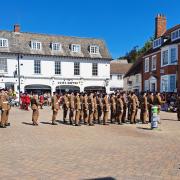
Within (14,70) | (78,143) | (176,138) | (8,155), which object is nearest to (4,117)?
(78,143)

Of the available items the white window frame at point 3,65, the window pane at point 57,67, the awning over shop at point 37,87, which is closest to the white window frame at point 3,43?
the white window frame at point 3,65

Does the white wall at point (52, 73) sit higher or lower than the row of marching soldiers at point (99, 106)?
higher

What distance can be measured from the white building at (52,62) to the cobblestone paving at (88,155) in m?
28.7

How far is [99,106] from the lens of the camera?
18531 millimetres

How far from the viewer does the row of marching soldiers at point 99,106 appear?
17688 mm

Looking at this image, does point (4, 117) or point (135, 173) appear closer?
point (135, 173)

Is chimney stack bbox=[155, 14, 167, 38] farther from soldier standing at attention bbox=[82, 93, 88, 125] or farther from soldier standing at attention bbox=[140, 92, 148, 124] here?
soldier standing at attention bbox=[82, 93, 88, 125]

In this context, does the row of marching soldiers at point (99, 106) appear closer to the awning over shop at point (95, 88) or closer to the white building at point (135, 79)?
the white building at point (135, 79)

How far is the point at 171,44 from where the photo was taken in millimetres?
34969

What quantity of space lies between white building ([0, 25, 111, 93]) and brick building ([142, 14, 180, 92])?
22.3 ft

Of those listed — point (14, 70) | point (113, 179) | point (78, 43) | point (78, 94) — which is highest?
point (78, 43)

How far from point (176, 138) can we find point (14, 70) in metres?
31.8

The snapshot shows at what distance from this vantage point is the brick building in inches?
1364

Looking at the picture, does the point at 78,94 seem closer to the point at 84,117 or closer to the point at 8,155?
the point at 84,117
